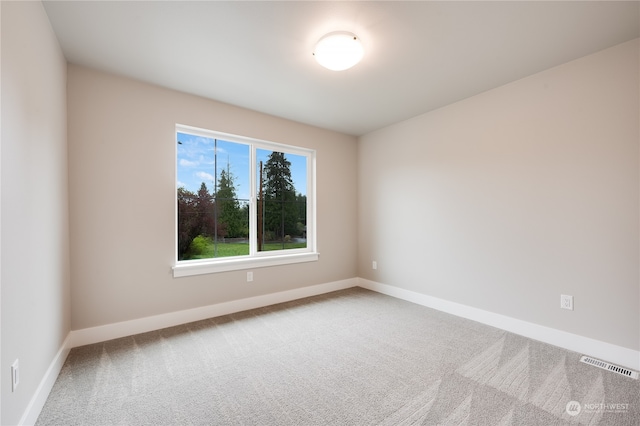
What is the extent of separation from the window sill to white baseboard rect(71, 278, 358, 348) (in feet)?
1.28

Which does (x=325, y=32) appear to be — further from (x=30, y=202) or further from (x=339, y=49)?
(x=30, y=202)

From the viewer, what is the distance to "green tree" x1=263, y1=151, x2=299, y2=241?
3732 millimetres

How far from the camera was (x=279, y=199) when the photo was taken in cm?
384

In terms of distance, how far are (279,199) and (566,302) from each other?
3.23 meters

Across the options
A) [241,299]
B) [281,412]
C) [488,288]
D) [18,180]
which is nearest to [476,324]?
[488,288]

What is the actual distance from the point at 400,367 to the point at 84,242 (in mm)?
2854

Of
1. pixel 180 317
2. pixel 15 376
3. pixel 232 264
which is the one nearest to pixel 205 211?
pixel 232 264

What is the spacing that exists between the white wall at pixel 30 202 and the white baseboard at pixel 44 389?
0.12 ft

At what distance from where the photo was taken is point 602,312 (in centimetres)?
220

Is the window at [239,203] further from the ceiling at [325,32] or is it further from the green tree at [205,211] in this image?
the ceiling at [325,32]

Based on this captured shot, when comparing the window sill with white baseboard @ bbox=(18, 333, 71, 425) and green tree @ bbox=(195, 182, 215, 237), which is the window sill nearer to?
green tree @ bbox=(195, 182, 215, 237)

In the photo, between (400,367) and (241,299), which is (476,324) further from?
(241,299)

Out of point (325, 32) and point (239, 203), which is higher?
point (325, 32)

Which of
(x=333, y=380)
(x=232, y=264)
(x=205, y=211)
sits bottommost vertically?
(x=333, y=380)
